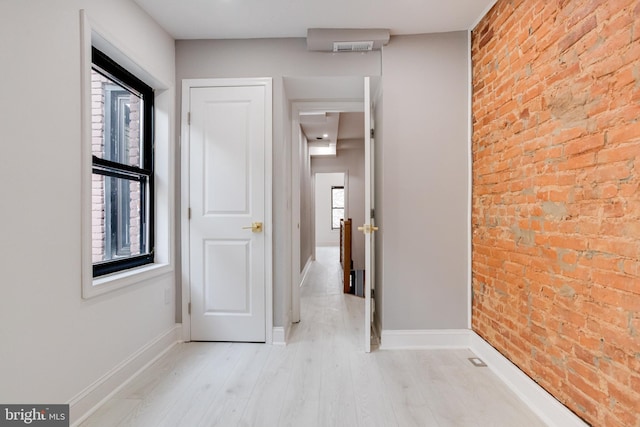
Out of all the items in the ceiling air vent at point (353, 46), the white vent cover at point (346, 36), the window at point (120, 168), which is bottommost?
the window at point (120, 168)

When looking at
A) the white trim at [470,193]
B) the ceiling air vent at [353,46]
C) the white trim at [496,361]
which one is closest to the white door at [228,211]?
the ceiling air vent at [353,46]

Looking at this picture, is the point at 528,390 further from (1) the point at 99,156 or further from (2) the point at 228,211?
(1) the point at 99,156

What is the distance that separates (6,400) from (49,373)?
0.61 ft

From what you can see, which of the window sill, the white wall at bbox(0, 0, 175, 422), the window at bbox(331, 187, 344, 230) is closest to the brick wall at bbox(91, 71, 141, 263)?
the window sill

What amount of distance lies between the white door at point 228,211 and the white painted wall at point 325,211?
827 cm

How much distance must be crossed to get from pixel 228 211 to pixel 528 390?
238 centimetres

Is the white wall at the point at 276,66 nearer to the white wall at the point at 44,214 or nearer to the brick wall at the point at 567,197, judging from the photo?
the white wall at the point at 44,214

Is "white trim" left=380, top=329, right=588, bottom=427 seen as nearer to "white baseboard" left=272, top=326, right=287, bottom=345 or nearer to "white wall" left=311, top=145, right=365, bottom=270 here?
"white baseboard" left=272, top=326, right=287, bottom=345

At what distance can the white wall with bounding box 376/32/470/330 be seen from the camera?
2.60 meters

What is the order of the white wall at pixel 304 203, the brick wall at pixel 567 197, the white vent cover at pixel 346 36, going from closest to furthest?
the brick wall at pixel 567 197
the white vent cover at pixel 346 36
the white wall at pixel 304 203

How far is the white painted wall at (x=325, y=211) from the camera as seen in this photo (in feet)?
36.1

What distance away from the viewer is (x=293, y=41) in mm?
2684

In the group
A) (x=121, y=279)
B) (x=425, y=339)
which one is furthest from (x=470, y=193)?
(x=121, y=279)

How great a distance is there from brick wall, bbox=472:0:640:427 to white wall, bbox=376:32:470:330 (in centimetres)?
27
